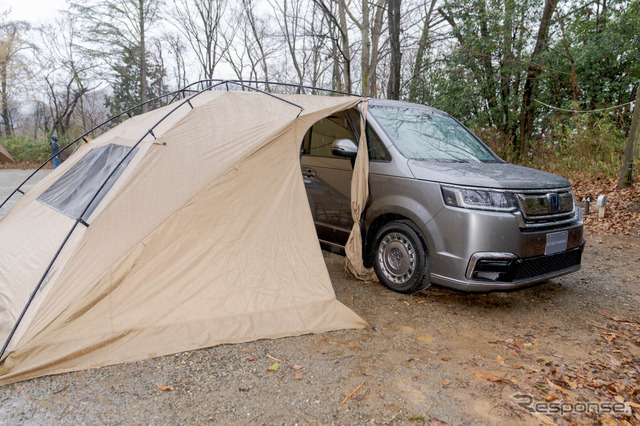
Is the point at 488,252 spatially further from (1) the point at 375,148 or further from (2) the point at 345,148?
(2) the point at 345,148

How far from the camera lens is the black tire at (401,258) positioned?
3.92 m

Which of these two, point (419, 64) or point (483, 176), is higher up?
point (419, 64)

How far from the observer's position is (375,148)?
14.5 ft

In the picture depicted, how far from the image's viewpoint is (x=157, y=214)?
3361mm

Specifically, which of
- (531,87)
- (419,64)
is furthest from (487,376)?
(419,64)

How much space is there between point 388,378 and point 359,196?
6.62 ft

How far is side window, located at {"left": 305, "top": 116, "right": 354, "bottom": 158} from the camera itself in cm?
472

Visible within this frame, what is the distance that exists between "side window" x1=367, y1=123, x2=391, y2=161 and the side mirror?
19 cm

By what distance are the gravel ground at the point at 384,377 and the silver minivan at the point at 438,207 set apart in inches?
19.3

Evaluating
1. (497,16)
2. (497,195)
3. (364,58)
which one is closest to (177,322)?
(497,195)

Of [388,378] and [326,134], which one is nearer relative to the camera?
[388,378]

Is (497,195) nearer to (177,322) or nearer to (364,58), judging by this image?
(177,322)

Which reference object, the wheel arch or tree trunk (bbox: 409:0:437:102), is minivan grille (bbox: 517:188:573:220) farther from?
tree trunk (bbox: 409:0:437:102)

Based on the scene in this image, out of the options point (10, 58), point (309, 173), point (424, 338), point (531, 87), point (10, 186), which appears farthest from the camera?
point (10, 58)
